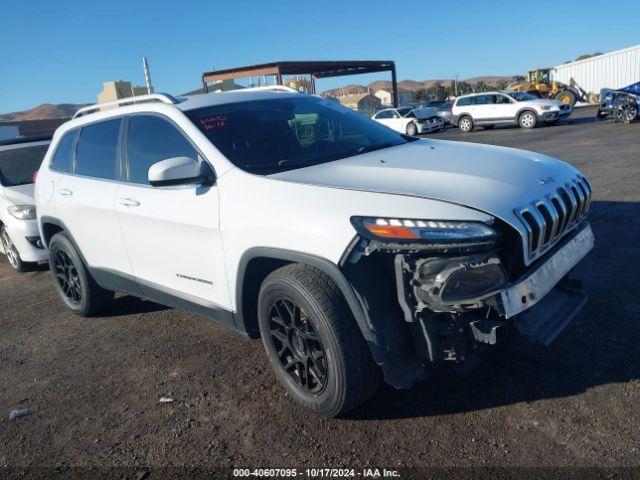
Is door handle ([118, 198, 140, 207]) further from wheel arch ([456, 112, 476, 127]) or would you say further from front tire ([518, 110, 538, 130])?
wheel arch ([456, 112, 476, 127])

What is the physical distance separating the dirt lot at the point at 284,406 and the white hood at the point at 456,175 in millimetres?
1079

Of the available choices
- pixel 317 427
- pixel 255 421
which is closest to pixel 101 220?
pixel 255 421

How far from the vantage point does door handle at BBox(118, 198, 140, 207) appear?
3.88 m

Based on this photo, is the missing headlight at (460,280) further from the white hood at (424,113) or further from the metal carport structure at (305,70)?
the metal carport structure at (305,70)

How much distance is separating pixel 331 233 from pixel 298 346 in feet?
2.53

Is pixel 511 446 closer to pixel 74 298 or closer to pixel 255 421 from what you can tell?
pixel 255 421

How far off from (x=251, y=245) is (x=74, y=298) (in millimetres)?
2959

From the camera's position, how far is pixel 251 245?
307cm

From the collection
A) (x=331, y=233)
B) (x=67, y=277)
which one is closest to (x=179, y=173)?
Answer: (x=331, y=233)

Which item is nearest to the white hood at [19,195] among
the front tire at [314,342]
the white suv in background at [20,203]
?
the white suv in background at [20,203]

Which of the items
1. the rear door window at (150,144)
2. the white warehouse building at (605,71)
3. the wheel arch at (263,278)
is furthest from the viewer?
the white warehouse building at (605,71)

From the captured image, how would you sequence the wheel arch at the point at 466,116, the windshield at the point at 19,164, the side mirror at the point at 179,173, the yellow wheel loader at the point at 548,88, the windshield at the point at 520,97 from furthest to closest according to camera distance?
1. the yellow wheel loader at the point at 548,88
2. the wheel arch at the point at 466,116
3. the windshield at the point at 520,97
4. the windshield at the point at 19,164
5. the side mirror at the point at 179,173

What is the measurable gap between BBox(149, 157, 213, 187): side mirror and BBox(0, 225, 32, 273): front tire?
186 inches

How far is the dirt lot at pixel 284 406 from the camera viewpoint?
8.92ft
